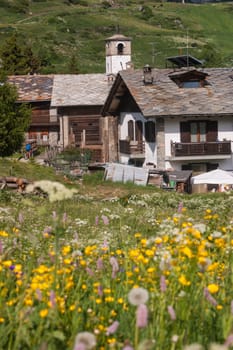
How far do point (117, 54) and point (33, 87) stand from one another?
25.2 ft

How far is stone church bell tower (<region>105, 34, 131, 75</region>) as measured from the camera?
63031 millimetres

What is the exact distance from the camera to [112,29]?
424 ft

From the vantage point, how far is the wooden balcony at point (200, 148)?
149ft

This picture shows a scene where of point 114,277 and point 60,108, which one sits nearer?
point 114,277

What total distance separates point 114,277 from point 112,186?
96.8 ft

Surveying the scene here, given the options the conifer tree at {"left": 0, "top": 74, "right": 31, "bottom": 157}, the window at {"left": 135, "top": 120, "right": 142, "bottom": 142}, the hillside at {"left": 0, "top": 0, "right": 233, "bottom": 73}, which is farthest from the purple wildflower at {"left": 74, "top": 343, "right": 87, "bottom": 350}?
the hillside at {"left": 0, "top": 0, "right": 233, "bottom": 73}

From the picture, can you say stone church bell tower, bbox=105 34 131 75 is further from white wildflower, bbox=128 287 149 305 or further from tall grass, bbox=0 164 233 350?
white wildflower, bbox=128 287 149 305

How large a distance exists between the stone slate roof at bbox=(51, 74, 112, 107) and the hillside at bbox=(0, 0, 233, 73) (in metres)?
26.0

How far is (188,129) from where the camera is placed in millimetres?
46344

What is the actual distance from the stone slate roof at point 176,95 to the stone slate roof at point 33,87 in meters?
16.4

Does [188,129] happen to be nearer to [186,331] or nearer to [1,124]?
[1,124]

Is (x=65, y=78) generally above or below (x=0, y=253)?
above

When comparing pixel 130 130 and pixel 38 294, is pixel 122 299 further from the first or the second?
pixel 130 130

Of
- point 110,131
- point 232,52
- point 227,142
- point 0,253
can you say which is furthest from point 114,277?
point 232,52
